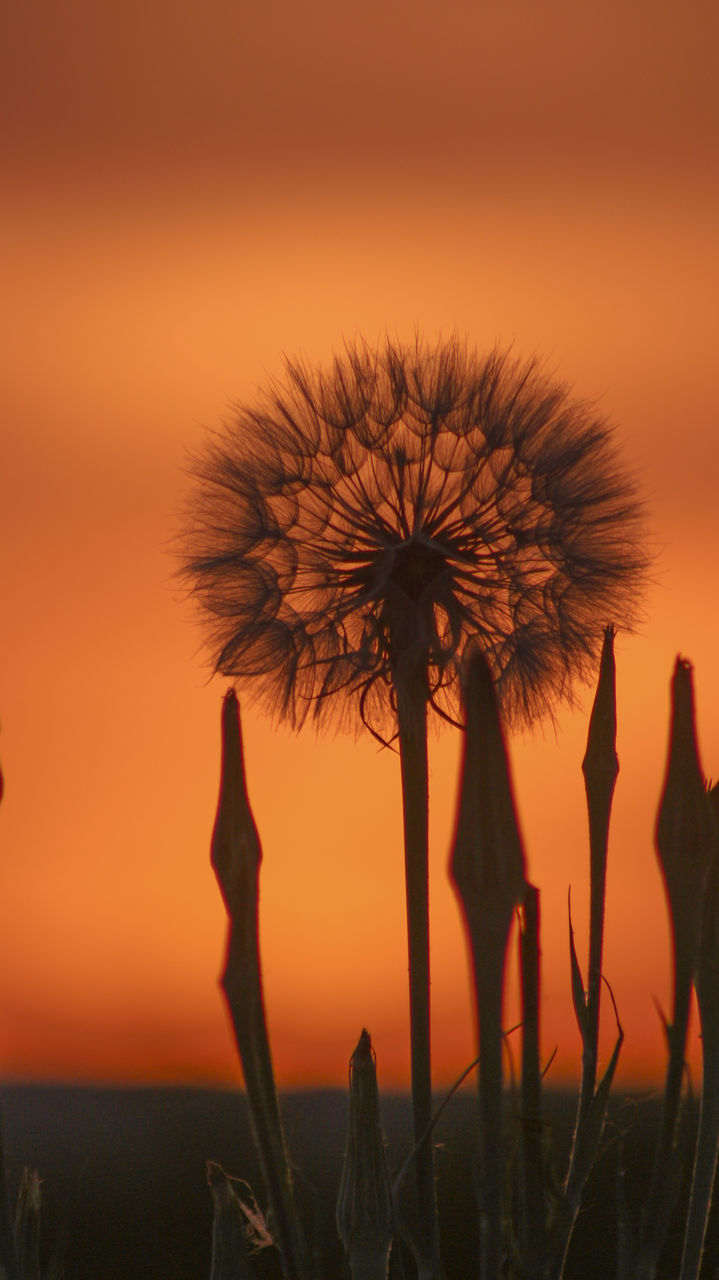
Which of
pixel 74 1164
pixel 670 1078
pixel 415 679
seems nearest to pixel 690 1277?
pixel 670 1078

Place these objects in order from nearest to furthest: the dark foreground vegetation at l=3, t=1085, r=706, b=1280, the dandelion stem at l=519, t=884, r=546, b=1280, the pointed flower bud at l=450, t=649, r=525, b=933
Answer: the pointed flower bud at l=450, t=649, r=525, b=933 < the dandelion stem at l=519, t=884, r=546, b=1280 < the dark foreground vegetation at l=3, t=1085, r=706, b=1280

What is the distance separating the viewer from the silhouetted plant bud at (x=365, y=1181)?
507mm

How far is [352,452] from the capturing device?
67 cm

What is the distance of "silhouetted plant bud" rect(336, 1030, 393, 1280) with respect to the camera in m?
0.51

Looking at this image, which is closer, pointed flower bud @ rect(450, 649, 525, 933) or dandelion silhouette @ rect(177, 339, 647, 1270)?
pointed flower bud @ rect(450, 649, 525, 933)

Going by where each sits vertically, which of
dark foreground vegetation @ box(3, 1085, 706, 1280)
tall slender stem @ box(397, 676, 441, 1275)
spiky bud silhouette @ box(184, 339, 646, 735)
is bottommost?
dark foreground vegetation @ box(3, 1085, 706, 1280)

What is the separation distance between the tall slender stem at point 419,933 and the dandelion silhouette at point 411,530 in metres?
0.07

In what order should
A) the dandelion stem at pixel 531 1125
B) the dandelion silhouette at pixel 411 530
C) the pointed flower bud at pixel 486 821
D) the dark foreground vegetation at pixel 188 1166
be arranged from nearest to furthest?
the pointed flower bud at pixel 486 821 < the dandelion stem at pixel 531 1125 < the dandelion silhouette at pixel 411 530 < the dark foreground vegetation at pixel 188 1166

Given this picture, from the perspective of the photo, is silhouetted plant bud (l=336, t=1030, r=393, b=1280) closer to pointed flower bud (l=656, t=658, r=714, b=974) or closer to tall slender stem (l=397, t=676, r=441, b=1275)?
tall slender stem (l=397, t=676, r=441, b=1275)

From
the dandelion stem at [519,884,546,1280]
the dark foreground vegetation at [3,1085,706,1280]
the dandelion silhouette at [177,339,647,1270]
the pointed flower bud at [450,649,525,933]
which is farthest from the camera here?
the dark foreground vegetation at [3,1085,706,1280]

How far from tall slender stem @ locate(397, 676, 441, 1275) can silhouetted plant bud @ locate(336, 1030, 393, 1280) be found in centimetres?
3

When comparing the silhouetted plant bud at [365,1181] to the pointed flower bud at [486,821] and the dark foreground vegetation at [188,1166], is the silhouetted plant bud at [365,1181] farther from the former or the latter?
the dark foreground vegetation at [188,1166]

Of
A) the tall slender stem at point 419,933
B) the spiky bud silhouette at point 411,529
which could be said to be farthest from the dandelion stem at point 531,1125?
the spiky bud silhouette at point 411,529

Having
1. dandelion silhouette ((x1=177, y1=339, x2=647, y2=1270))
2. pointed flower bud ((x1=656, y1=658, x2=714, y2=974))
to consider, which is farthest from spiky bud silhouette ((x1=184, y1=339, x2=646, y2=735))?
pointed flower bud ((x1=656, y1=658, x2=714, y2=974))
